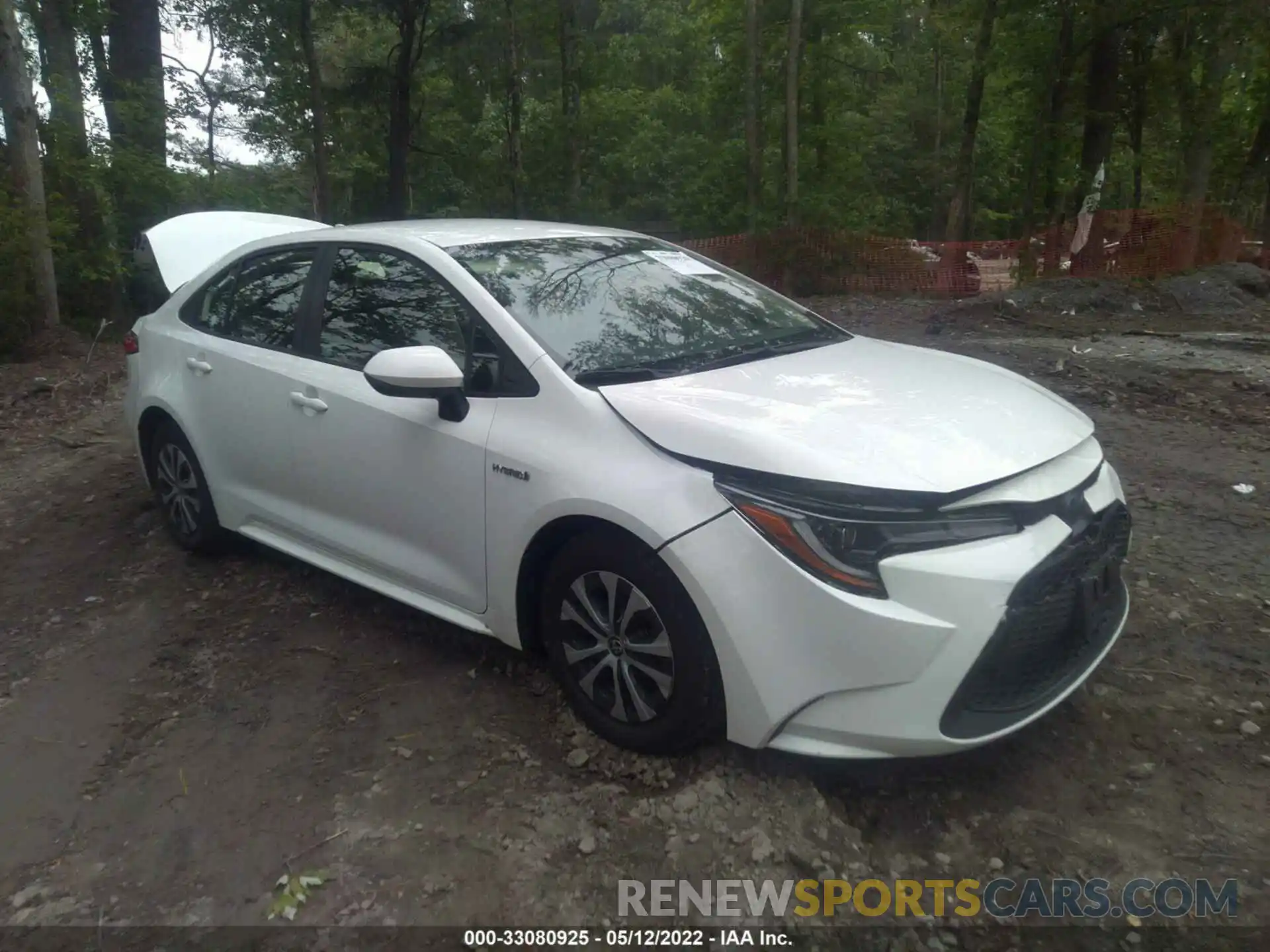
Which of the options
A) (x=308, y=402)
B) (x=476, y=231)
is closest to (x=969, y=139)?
(x=476, y=231)

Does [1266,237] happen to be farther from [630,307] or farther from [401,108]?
[630,307]

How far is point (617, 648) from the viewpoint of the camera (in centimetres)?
311

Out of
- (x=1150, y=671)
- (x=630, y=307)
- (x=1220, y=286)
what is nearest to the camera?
(x=1150, y=671)

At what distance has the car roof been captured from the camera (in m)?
4.04

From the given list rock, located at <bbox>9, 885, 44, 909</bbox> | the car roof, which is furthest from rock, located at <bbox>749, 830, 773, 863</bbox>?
the car roof

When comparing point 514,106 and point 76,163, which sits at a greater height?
point 514,106

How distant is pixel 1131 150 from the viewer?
70.4ft

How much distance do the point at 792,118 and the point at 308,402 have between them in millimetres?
17460

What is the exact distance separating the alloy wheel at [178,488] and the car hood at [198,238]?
1.16m

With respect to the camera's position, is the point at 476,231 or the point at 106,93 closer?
the point at 476,231

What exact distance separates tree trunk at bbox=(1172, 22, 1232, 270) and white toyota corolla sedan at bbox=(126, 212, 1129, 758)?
44.9ft

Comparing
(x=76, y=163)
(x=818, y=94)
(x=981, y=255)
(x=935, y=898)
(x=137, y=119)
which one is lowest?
(x=935, y=898)

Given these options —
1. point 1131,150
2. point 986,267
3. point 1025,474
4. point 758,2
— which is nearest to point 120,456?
point 1025,474

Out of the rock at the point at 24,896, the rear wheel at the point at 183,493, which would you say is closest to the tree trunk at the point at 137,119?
the rear wheel at the point at 183,493
